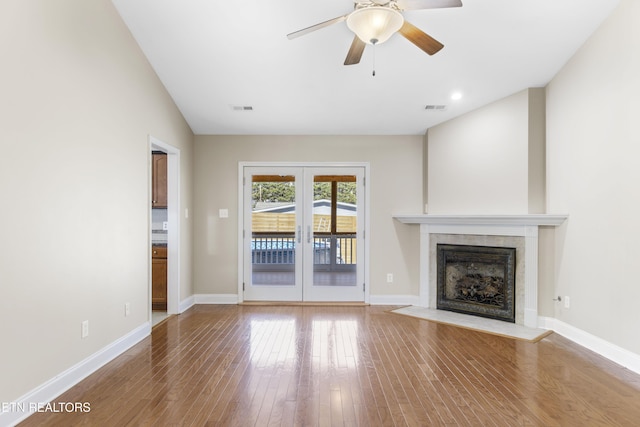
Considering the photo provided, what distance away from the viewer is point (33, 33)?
7.52ft

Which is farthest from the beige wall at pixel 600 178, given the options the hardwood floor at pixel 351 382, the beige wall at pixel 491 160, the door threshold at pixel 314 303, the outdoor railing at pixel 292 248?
the outdoor railing at pixel 292 248

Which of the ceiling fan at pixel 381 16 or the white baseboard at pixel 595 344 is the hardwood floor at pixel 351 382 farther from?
the ceiling fan at pixel 381 16

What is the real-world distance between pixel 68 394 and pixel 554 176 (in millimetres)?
4921

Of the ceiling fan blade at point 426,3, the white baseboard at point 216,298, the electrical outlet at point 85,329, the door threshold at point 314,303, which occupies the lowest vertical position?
Result: the door threshold at point 314,303

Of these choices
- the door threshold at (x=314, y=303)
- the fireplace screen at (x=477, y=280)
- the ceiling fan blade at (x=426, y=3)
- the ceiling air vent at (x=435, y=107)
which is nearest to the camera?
the ceiling fan blade at (x=426, y=3)

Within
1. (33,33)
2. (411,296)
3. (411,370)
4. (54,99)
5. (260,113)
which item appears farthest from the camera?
(411,296)

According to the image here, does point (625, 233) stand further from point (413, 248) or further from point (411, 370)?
point (413, 248)

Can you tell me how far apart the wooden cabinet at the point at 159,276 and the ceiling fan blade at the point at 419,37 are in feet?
12.7

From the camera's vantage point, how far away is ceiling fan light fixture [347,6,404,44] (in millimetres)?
2146

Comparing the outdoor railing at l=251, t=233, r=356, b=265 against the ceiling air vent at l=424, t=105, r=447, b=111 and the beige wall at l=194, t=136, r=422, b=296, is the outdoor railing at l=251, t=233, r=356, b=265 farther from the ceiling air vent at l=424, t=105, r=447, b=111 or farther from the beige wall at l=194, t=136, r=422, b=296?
the ceiling air vent at l=424, t=105, r=447, b=111

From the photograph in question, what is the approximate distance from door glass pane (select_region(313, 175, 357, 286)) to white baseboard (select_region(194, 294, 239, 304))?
127 centimetres

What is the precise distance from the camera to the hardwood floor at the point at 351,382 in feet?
7.29

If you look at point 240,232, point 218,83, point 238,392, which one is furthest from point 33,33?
point 240,232

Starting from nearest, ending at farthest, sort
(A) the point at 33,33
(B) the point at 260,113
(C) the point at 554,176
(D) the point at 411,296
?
(A) the point at 33,33, (C) the point at 554,176, (B) the point at 260,113, (D) the point at 411,296
